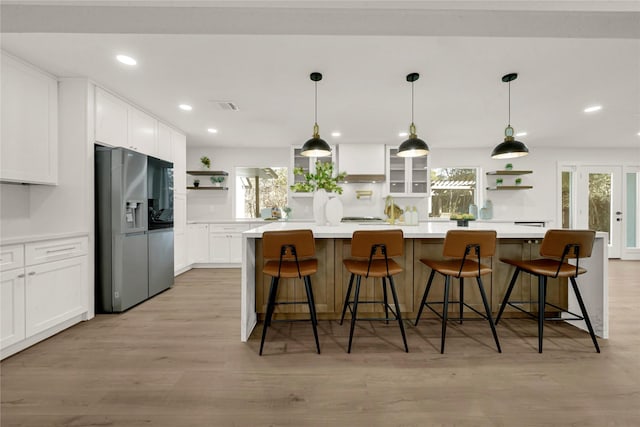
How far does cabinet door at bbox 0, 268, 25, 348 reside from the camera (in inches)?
78.2

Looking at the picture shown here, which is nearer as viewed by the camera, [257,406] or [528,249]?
[257,406]

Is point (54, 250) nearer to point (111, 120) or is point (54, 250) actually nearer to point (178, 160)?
point (111, 120)

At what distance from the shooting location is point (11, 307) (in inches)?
80.4

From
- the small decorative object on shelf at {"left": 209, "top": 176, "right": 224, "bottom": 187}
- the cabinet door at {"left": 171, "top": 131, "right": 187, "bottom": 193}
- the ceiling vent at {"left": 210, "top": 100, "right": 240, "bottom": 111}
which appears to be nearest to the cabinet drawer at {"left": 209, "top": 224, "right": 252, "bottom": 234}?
the cabinet door at {"left": 171, "top": 131, "right": 187, "bottom": 193}

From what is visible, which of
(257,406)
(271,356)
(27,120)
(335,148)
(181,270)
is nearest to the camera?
(257,406)

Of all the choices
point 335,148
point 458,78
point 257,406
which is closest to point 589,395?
point 257,406

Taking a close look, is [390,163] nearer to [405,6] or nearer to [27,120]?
[405,6]

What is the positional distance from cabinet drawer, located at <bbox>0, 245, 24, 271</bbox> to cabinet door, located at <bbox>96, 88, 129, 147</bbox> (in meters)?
1.35

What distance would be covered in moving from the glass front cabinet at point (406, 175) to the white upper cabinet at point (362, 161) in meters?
0.22

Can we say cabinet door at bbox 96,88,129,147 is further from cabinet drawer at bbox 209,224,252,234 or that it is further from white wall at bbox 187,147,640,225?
white wall at bbox 187,147,640,225

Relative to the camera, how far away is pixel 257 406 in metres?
1.55

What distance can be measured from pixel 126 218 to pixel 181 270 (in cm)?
191

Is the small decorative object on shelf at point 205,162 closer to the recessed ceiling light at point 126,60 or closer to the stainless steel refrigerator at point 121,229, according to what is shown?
the stainless steel refrigerator at point 121,229

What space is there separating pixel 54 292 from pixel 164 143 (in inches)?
97.5
